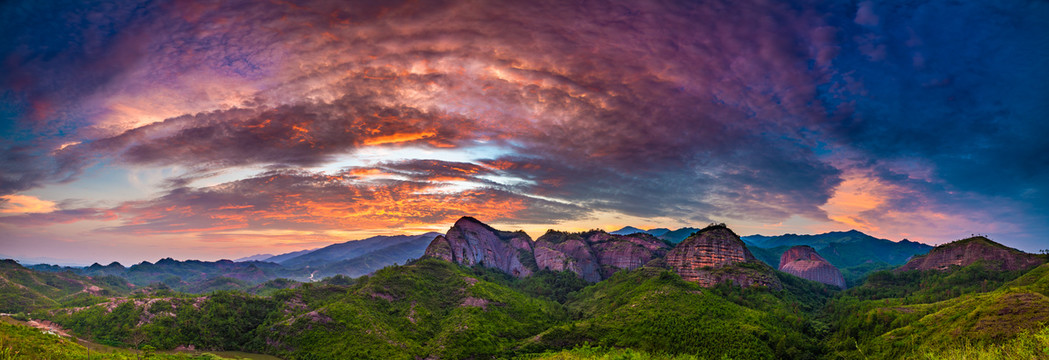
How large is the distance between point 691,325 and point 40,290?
205516 mm

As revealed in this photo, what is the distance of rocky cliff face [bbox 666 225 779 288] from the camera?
113m

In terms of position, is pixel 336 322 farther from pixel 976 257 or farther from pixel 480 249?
pixel 976 257

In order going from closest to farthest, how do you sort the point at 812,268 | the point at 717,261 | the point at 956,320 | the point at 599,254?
the point at 956,320 < the point at 717,261 < the point at 812,268 < the point at 599,254

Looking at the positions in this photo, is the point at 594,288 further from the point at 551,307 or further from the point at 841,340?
the point at 841,340

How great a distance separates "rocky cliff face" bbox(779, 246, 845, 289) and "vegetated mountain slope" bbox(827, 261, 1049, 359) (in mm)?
72045

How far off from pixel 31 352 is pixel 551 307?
9717 cm

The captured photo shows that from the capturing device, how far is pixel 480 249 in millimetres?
174125

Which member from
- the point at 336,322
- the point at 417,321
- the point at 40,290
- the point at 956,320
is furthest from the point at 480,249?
the point at 40,290

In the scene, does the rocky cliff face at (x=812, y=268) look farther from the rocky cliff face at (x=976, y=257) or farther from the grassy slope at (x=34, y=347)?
the grassy slope at (x=34, y=347)

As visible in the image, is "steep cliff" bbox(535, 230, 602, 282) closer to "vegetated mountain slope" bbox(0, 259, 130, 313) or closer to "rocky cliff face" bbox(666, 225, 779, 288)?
"rocky cliff face" bbox(666, 225, 779, 288)

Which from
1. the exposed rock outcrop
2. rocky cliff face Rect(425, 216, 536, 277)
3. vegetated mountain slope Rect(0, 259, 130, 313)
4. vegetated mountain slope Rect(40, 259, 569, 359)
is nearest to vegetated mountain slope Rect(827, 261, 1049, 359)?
vegetated mountain slope Rect(40, 259, 569, 359)

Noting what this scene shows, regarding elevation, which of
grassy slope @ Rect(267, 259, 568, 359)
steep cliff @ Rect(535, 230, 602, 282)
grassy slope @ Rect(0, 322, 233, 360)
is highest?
steep cliff @ Rect(535, 230, 602, 282)

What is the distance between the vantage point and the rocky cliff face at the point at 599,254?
168750 mm

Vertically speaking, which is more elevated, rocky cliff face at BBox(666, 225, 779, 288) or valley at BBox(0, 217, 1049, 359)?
rocky cliff face at BBox(666, 225, 779, 288)
